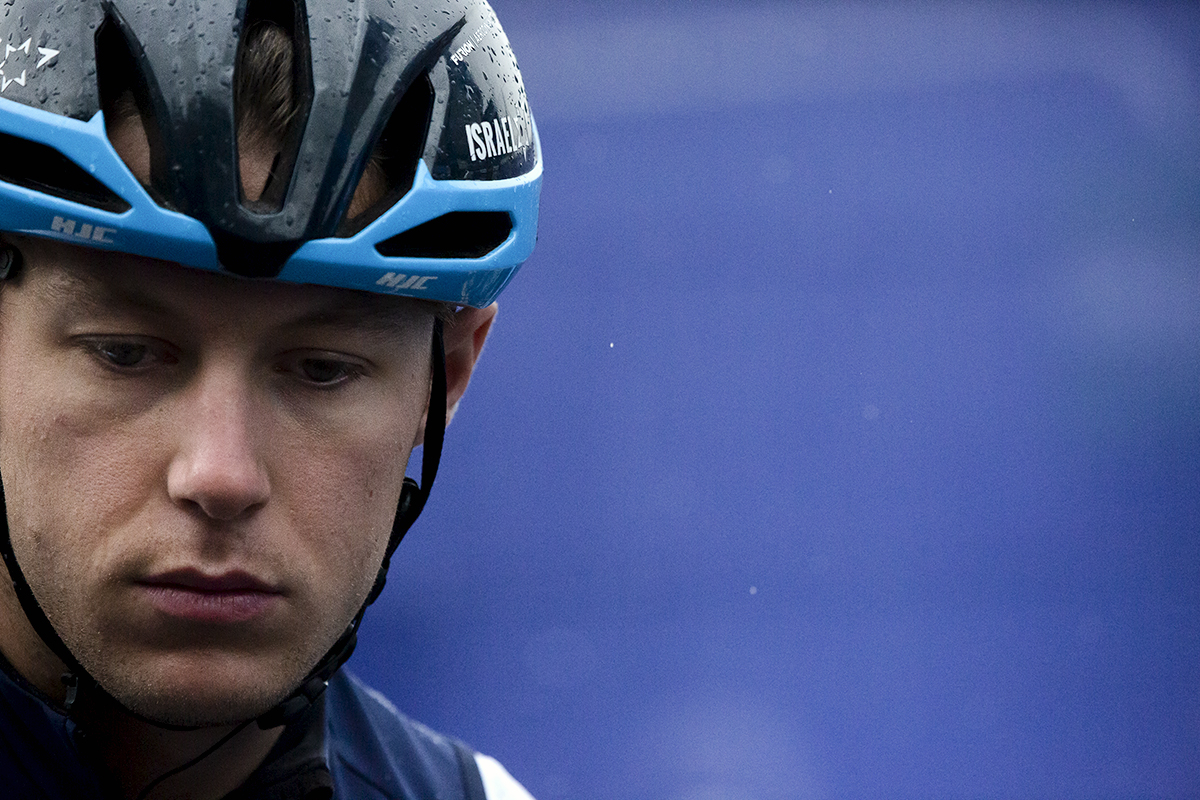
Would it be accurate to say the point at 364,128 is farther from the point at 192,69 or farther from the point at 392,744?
the point at 392,744

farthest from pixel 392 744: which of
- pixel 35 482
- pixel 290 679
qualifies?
pixel 35 482

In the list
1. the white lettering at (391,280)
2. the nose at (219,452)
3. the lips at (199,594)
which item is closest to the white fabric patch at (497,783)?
the lips at (199,594)

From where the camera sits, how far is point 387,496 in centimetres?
174

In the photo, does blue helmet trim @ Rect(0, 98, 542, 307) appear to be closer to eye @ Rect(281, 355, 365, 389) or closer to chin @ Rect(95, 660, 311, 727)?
eye @ Rect(281, 355, 365, 389)

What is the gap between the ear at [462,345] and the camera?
2027mm

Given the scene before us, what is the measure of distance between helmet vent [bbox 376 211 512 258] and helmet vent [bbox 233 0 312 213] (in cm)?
23

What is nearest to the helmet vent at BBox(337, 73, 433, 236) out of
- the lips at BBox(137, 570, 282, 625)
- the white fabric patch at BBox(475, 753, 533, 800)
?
the lips at BBox(137, 570, 282, 625)

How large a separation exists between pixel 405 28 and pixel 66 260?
588mm

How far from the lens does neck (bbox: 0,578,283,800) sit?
1.77 metres

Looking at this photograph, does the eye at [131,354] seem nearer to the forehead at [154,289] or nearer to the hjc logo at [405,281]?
the forehead at [154,289]

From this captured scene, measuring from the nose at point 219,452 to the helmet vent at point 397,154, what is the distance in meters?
0.32

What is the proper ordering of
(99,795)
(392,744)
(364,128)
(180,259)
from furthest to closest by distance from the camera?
(392,744), (99,795), (364,128), (180,259)

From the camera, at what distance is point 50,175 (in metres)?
1.54

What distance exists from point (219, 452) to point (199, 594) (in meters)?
0.21
